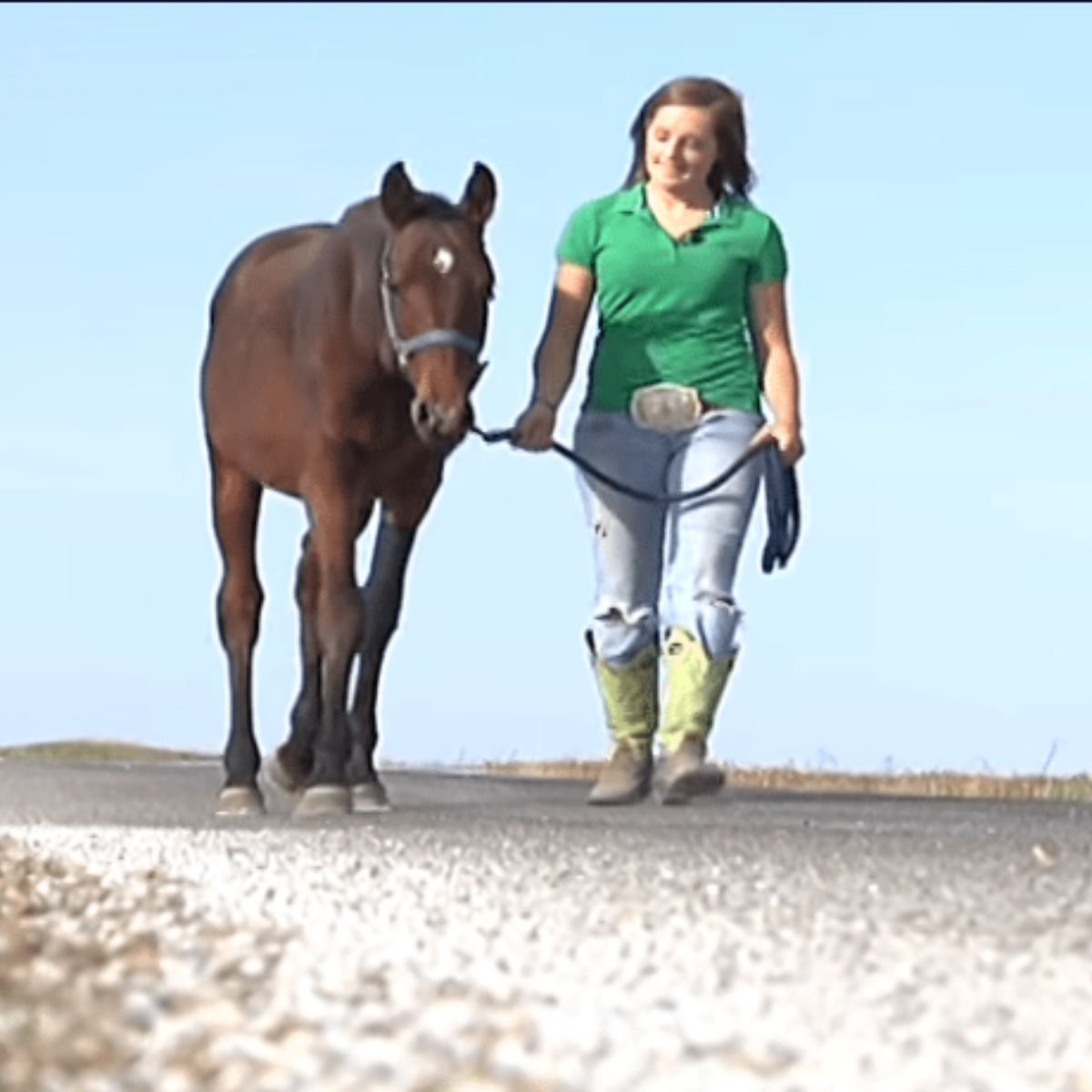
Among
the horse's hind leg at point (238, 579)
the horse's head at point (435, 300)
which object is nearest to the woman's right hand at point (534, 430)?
the horse's head at point (435, 300)

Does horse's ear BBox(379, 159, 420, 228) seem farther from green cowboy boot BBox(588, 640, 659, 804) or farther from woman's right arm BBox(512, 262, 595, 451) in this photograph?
green cowboy boot BBox(588, 640, 659, 804)

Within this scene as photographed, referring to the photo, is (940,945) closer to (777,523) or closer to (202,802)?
(777,523)

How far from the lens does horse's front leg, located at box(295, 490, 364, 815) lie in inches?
339

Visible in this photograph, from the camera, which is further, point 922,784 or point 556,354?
point 922,784

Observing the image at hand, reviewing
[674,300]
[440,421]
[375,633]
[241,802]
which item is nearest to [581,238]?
[674,300]

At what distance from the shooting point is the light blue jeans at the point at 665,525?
872 cm

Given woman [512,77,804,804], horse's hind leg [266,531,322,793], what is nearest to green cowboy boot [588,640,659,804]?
woman [512,77,804,804]

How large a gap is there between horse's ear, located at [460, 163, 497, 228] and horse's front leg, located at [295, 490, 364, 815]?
0.99 metres

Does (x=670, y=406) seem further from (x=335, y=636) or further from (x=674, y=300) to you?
(x=335, y=636)

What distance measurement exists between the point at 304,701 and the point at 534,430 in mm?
1517

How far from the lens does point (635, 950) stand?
484 centimetres

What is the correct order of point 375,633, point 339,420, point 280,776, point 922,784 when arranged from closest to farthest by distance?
point 339,420, point 375,633, point 280,776, point 922,784

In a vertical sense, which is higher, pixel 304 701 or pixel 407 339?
pixel 407 339

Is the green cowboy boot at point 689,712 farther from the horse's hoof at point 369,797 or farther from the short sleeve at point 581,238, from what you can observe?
the short sleeve at point 581,238
